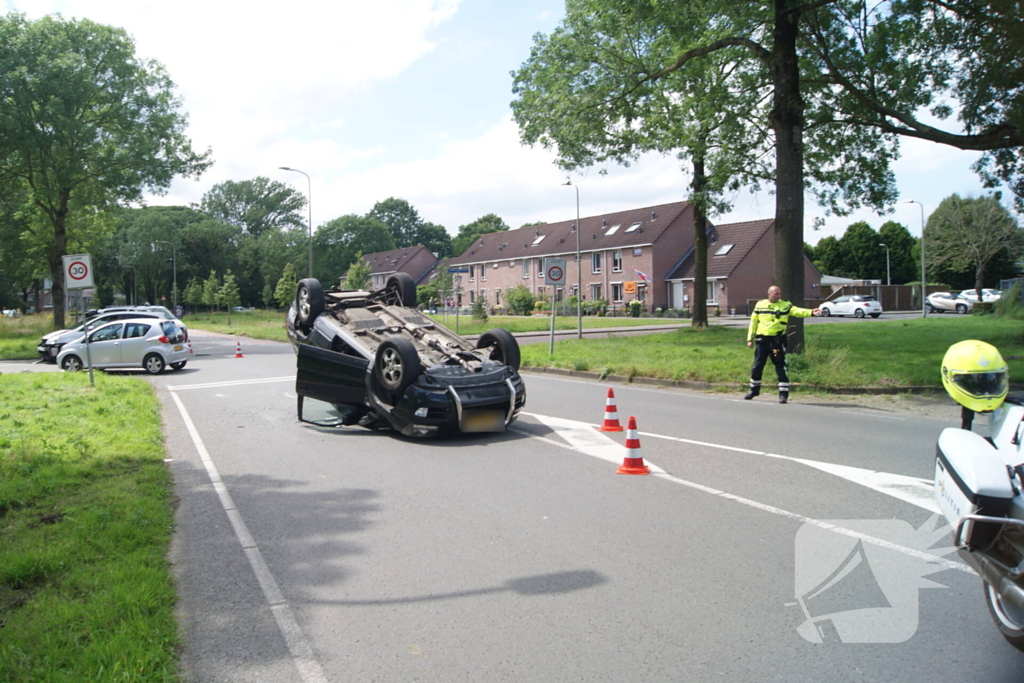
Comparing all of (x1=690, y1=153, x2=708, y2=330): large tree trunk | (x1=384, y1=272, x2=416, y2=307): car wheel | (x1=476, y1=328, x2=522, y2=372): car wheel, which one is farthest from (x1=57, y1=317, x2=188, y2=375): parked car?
(x1=690, y1=153, x2=708, y2=330): large tree trunk

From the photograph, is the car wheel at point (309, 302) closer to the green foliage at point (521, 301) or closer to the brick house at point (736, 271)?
the brick house at point (736, 271)

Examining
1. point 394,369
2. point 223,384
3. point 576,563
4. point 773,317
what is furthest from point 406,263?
point 576,563

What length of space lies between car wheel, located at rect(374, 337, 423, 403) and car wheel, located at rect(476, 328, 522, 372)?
1.50 m

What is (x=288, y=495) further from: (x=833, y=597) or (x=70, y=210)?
(x=70, y=210)

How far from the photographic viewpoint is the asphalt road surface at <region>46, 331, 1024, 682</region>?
12.8ft

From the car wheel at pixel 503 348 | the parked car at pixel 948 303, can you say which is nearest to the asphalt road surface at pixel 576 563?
the car wheel at pixel 503 348

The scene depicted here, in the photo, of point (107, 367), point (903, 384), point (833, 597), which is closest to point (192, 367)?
point (107, 367)

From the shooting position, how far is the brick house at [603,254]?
61375 mm

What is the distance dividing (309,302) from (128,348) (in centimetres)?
1298

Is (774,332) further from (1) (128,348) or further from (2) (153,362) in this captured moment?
(1) (128,348)

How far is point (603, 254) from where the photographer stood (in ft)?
216

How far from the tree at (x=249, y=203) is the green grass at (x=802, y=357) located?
8064 cm

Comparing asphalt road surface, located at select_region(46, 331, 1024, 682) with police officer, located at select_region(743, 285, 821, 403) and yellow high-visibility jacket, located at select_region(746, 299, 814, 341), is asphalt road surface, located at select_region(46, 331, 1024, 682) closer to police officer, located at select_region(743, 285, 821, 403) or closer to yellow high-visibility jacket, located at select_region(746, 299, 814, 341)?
police officer, located at select_region(743, 285, 821, 403)

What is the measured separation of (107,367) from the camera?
22859 millimetres
